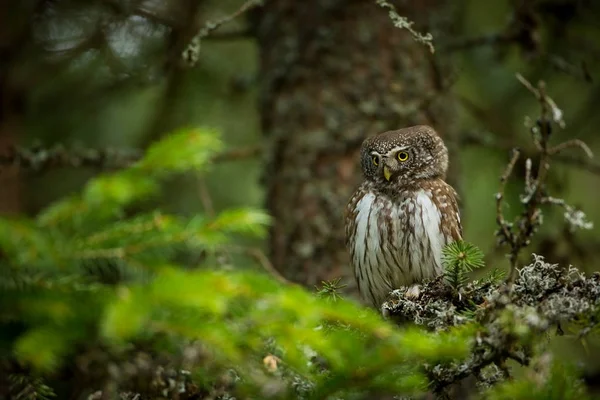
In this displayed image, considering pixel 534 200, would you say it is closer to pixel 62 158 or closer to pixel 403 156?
pixel 403 156

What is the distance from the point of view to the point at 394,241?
4.17 metres

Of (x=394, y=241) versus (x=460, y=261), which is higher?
(x=460, y=261)

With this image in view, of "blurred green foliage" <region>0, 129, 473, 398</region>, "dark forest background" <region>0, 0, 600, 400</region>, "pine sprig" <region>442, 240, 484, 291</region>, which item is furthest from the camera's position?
"dark forest background" <region>0, 0, 600, 400</region>

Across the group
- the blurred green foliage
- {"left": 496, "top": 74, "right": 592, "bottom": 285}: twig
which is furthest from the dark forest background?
the blurred green foliage

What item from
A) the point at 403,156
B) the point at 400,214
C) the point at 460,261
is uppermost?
the point at 460,261

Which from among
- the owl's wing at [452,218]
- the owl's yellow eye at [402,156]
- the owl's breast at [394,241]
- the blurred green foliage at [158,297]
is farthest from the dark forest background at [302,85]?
the blurred green foliage at [158,297]

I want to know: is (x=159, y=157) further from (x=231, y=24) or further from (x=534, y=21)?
(x=231, y=24)

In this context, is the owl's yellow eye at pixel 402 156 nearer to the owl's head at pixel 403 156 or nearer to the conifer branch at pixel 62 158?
the owl's head at pixel 403 156

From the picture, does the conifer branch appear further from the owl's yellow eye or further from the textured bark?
the owl's yellow eye

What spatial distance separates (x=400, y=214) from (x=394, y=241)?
6.4 inches

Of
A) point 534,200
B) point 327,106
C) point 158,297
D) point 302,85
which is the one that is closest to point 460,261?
point 534,200

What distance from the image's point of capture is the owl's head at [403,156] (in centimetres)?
436

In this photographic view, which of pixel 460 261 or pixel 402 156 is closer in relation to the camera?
pixel 460 261

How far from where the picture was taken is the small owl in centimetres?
413
